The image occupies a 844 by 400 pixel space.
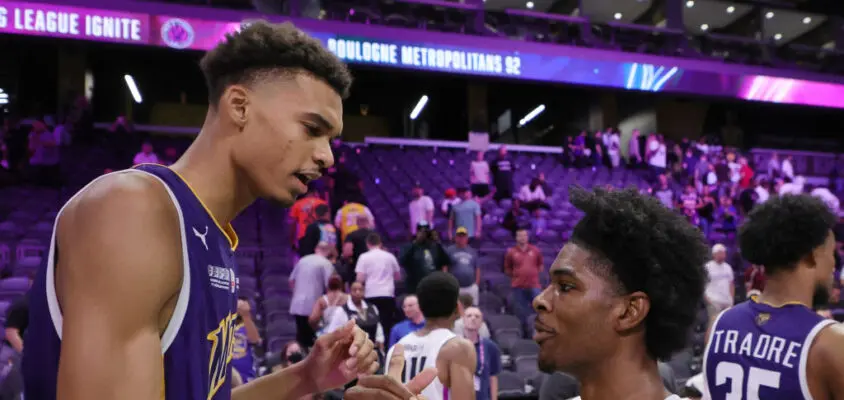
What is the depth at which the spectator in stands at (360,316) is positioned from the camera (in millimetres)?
7223

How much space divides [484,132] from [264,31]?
15597 millimetres

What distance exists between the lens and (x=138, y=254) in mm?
1406

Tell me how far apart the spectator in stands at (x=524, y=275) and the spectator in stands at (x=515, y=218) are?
3.04m

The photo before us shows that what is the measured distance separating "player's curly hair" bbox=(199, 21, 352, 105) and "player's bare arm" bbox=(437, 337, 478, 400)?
296 cm

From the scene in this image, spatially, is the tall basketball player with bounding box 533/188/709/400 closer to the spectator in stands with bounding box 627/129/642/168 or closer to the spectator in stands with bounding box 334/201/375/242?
the spectator in stands with bounding box 334/201/375/242

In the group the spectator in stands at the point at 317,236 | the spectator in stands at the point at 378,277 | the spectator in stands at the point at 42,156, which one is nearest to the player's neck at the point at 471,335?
the spectator in stands at the point at 378,277

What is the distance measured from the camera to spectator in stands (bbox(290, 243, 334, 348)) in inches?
307

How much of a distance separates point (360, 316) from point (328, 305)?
1.12ft

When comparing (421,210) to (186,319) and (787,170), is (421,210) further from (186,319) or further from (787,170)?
(787,170)

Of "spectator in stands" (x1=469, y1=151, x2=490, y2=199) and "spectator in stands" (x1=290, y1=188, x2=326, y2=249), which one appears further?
"spectator in stands" (x1=469, y1=151, x2=490, y2=199)

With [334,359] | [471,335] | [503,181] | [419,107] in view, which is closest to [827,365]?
[334,359]

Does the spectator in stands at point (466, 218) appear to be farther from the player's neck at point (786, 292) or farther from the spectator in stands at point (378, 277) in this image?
the player's neck at point (786, 292)

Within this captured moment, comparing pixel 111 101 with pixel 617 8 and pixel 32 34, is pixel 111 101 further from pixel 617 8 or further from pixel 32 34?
pixel 617 8

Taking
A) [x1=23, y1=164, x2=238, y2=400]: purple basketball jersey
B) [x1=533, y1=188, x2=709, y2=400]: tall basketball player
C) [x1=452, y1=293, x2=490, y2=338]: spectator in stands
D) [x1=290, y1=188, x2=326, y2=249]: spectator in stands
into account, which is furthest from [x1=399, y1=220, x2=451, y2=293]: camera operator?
[x1=23, y1=164, x2=238, y2=400]: purple basketball jersey
